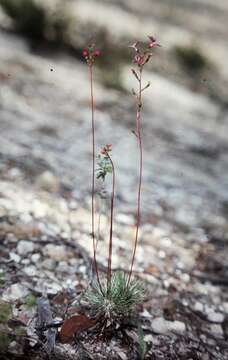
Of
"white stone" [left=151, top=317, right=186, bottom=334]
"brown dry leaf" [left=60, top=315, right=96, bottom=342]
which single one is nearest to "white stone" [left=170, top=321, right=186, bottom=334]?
"white stone" [left=151, top=317, right=186, bottom=334]

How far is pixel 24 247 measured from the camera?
3145mm

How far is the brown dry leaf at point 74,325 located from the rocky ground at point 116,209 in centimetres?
4

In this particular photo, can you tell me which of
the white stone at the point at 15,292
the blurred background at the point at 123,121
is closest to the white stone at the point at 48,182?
the blurred background at the point at 123,121

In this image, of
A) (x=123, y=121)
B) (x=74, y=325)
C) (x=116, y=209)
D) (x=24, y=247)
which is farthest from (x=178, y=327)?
(x=123, y=121)

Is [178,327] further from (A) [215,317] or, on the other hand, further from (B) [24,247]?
(B) [24,247]

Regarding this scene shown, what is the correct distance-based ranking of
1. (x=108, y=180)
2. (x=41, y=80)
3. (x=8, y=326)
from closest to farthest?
(x=8, y=326) < (x=108, y=180) < (x=41, y=80)

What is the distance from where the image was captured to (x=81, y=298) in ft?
9.20

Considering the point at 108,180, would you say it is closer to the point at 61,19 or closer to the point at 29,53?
the point at 29,53

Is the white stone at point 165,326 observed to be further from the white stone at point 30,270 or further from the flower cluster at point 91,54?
the flower cluster at point 91,54

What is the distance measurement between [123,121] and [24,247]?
2.69m

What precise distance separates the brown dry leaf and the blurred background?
821mm

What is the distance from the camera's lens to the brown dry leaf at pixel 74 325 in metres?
2.51

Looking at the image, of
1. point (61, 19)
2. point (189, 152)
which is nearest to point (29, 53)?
point (61, 19)

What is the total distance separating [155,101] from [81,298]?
397 centimetres
